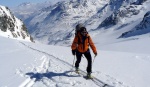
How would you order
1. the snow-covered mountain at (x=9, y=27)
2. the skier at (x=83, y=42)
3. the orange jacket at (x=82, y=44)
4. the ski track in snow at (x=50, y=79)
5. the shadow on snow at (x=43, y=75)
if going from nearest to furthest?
the ski track in snow at (x=50, y=79)
the skier at (x=83, y=42)
the orange jacket at (x=82, y=44)
the shadow on snow at (x=43, y=75)
the snow-covered mountain at (x=9, y=27)

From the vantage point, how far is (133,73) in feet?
54.0

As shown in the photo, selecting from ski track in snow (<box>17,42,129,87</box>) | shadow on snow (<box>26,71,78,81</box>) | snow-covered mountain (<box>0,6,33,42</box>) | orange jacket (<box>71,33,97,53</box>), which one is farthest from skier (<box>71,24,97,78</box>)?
snow-covered mountain (<box>0,6,33,42</box>)

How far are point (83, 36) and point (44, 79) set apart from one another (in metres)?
2.65

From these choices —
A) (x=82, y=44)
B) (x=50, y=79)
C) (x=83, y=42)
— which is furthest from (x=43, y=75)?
(x=83, y=42)

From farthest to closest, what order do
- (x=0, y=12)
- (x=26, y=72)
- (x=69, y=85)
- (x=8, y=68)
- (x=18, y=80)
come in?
1. (x=0, y=12)
2. (x=8, y=68)
3. (x=26, y=72)
4. (x=18, y=80)
5. (x=69, y=85)

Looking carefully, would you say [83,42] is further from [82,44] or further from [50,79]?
[50,79]

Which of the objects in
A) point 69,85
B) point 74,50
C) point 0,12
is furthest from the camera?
point 0,12

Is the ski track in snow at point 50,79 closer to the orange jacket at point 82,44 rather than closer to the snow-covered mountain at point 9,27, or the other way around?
the orange jacket at point 82,44

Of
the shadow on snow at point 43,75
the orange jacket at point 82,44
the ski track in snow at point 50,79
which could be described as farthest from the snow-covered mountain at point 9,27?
the orange jacket at point 82,44

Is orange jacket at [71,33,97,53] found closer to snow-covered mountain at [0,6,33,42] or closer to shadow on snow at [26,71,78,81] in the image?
shadow on snow at [26,71,78,81]

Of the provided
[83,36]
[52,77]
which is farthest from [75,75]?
[83,36]

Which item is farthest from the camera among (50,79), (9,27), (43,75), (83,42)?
(9,27)

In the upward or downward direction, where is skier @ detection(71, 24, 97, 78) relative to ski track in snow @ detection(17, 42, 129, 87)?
upward

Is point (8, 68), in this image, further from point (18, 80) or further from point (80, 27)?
point (80, 27)
